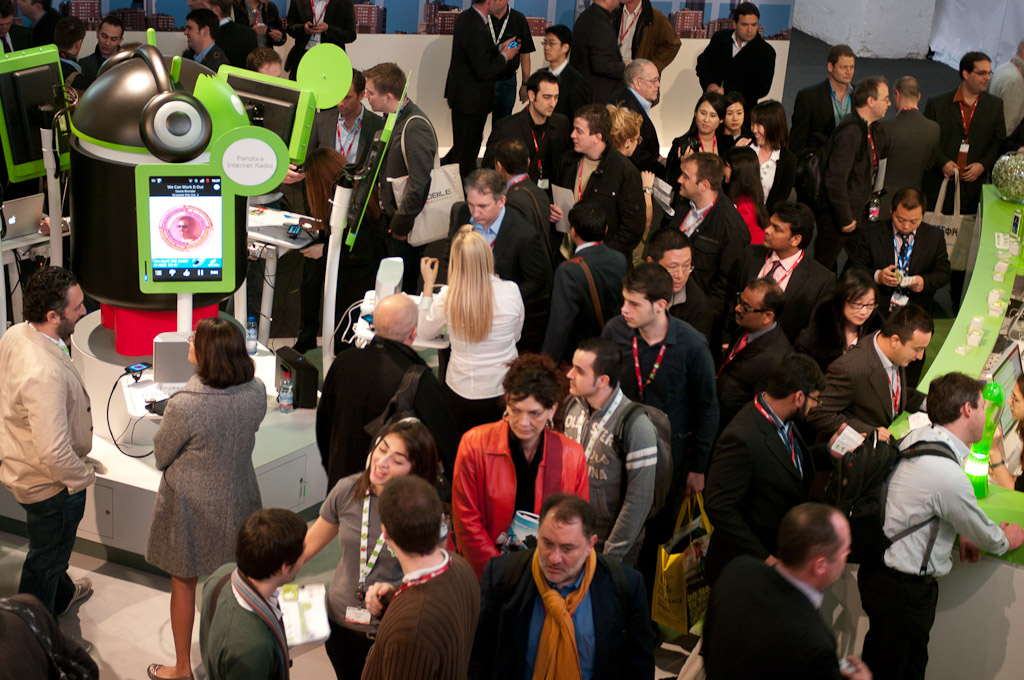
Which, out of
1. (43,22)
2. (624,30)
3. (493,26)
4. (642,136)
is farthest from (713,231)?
(43,22)

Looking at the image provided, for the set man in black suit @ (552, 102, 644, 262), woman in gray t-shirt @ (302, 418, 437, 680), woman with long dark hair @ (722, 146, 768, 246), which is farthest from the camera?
woman with long dark hair @ (722, 146, 768, 246)

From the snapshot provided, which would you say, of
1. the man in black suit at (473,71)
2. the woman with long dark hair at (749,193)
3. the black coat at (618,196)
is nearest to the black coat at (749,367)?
the black coat at (618,196)

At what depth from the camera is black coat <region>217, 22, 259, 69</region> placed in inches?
320

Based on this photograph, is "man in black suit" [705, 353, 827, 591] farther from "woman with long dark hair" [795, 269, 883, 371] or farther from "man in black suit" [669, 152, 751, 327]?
"man in black suit" [669, 152, 751, 327]

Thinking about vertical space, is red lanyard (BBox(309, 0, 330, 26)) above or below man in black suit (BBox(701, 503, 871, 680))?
above

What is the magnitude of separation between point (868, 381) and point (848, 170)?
9.08 feet

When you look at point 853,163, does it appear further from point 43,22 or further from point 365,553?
point 43,22

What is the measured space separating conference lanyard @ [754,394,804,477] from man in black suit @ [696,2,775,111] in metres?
5.27

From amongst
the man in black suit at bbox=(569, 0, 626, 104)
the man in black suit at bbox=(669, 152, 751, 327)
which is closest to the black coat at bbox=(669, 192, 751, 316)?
the man in black suit at bbox=(669, 152, 751, 327)

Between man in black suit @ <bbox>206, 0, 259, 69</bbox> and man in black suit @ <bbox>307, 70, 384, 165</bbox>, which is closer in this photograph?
man in black suit @ <bbox>307, 70, 384, 165</bbox>

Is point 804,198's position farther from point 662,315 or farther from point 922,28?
point 922,28

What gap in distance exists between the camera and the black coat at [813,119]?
7.61 meters

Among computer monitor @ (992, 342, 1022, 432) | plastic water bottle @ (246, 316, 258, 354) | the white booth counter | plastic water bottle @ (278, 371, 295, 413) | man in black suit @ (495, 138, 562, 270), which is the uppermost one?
man in black suit @ (495, 138, 562, 270)

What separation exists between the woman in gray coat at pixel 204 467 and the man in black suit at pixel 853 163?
4.40 m
